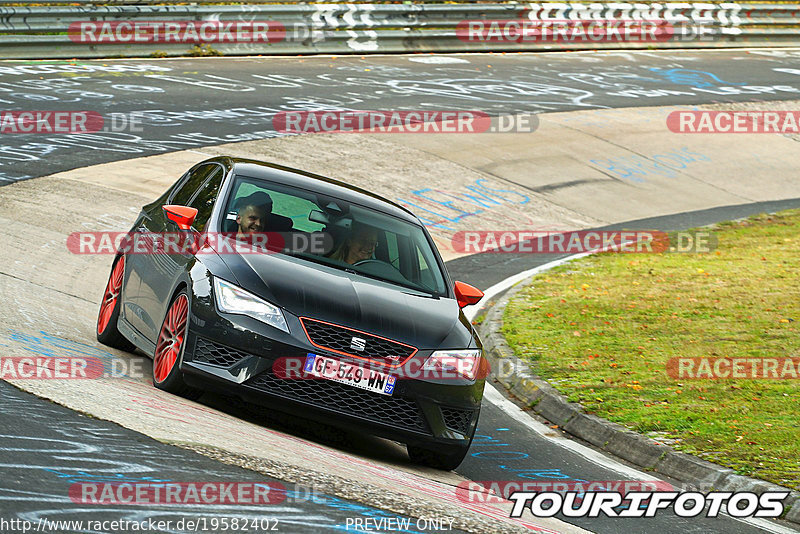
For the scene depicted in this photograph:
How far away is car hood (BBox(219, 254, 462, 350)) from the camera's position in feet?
22.4

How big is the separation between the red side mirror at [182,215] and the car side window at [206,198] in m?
0.08

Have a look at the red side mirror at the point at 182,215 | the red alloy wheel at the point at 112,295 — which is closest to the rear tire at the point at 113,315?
the red alloy wheel at the point at 112,295

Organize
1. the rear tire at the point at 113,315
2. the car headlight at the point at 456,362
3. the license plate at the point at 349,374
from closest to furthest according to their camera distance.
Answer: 1. the license plate at the point at 349,374
2. the car headlight at the point at 456,362
3. the rear tire at the point at 113,315

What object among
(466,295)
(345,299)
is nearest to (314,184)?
(466,295)

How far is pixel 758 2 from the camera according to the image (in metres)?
35.8

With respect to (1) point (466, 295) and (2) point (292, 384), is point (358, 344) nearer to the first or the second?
(2) point (292, 384)

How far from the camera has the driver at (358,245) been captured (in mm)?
7762

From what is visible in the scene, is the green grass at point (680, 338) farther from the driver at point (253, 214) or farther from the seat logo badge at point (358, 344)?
the driver at point (253, 214)

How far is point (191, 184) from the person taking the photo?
8922 mm

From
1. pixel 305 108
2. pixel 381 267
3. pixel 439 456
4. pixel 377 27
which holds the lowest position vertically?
pixel 439 456

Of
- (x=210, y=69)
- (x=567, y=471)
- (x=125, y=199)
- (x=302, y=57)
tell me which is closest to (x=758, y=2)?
(x=302, y=57)

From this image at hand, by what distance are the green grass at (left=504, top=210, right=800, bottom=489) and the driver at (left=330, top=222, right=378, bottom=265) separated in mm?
2436

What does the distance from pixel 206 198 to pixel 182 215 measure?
49 cm

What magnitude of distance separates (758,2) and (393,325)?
32.2m
